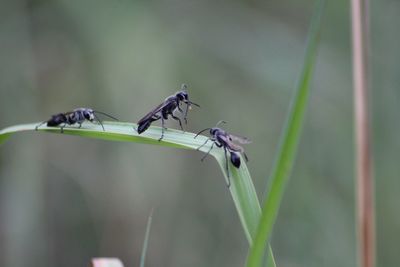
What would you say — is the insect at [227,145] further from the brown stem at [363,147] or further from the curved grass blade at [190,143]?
the brown stem at [363,147]

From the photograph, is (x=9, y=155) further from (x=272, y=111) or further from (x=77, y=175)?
(x=272, y=111)

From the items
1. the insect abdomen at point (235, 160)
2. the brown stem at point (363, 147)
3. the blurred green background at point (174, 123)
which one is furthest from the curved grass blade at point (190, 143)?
the blurred green background at point (174, 123)

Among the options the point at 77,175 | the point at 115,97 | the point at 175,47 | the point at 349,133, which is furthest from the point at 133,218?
the point at 349,133

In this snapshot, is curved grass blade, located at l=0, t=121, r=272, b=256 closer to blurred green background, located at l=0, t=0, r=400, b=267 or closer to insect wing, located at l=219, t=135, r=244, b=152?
insect wing, located at l=219, t=135, r=244, b=152

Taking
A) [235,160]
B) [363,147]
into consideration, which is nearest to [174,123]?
[235,160]

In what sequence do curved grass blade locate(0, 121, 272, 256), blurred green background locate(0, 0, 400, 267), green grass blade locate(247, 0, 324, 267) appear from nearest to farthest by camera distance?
green grass blade locate(247, 0, 324, 267), curved grass blade locate(0, 121, 272, 256), blurred green background locate(0, 0, 400, 267)

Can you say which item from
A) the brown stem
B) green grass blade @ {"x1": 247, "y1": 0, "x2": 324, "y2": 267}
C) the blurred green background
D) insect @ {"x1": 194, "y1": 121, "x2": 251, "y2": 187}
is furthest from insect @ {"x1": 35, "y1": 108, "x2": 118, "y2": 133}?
the blurred green background
